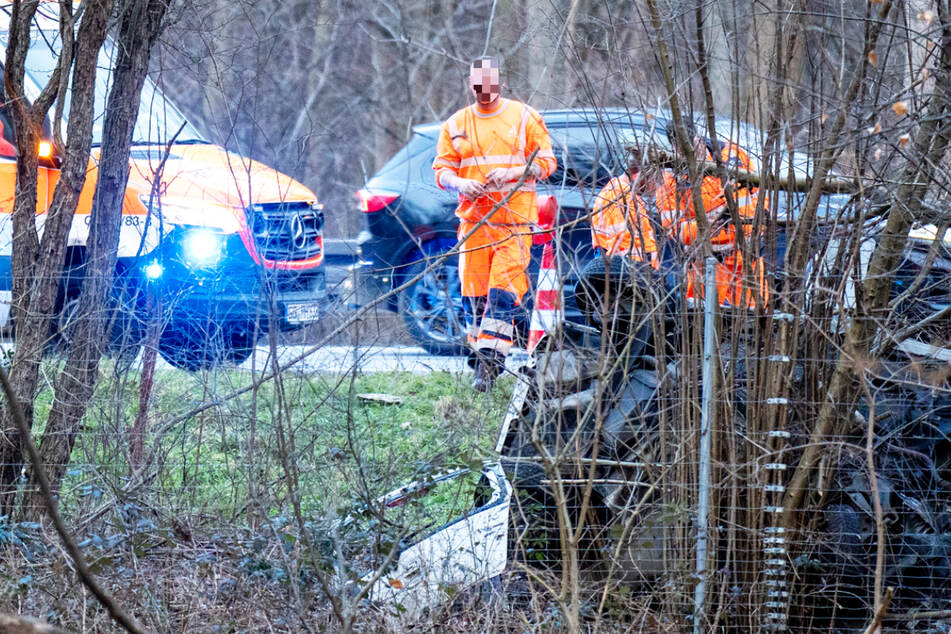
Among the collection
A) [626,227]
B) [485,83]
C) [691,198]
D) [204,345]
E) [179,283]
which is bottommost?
[204,345]

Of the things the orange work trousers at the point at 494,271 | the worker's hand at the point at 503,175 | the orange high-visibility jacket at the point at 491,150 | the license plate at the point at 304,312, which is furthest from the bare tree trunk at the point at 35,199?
the worker's hand at the point at 503,175

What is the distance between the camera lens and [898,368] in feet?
12.4

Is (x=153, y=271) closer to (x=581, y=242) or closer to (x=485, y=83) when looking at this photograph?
(x=581, y=242)

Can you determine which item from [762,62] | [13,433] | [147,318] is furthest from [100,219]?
[762,62]

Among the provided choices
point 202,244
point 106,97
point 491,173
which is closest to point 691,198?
point 491,173

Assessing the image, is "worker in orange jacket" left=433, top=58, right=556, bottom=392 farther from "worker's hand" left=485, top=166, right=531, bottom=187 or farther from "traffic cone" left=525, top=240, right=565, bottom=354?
"traffic cone" left=525, top=240, right=565, bottom=354

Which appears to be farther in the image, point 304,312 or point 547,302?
point 304,312

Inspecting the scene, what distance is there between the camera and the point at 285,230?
529 cm

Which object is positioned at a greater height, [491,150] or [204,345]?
[491,150]

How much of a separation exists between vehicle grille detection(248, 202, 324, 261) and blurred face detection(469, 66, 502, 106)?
132 centimetres

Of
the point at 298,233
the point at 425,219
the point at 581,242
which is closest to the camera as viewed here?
the point at 581,242

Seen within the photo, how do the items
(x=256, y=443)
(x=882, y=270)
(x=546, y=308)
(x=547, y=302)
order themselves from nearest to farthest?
1. (x=882, y=270)
2. (x=547, y=302)
3. (x=546, y=308)
4. (x=256, y=443)

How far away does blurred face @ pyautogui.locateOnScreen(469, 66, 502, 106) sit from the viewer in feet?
20.5

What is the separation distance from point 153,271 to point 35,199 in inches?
22.6
